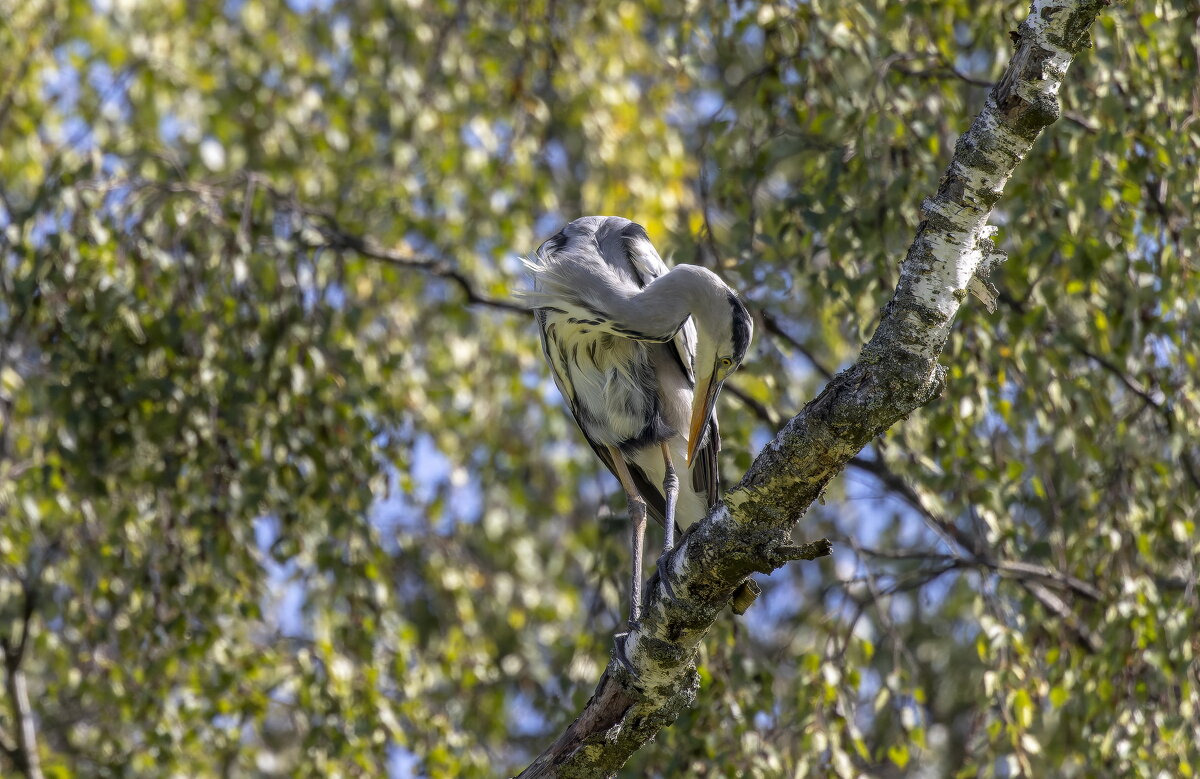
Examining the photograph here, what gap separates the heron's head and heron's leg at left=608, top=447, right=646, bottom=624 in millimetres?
494

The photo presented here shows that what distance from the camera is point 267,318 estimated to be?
3.97 m

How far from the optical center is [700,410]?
3809 mm

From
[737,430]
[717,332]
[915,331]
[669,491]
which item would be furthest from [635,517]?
[915,331]

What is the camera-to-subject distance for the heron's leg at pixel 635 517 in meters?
3.56

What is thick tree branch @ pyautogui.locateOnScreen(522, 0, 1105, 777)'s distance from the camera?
2.22m

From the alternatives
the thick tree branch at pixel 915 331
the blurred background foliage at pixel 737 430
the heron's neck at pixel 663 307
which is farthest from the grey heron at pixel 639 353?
the thick tree branch at pixel 915 331

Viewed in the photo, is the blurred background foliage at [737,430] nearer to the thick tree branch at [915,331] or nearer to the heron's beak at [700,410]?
the heron's beak at [700,410]

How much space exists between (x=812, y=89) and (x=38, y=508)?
294 centimetres

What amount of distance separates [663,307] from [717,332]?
7.3 inches

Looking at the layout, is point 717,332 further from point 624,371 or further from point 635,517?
point 635,517

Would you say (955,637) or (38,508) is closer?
(38,508)

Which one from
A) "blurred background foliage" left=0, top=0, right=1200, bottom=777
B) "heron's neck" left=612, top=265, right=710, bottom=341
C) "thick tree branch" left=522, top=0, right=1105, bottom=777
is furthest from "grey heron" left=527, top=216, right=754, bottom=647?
"thick tree branch" left=522, top=0, right=1105, bottom=777

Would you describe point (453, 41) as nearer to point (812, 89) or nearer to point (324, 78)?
point (324, 78)

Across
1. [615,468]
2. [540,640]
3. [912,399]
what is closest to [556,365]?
[615,468]
